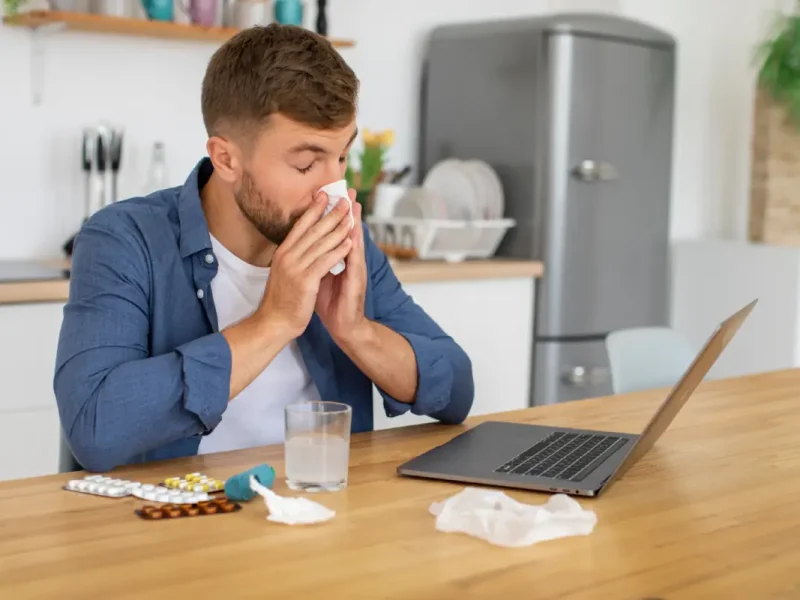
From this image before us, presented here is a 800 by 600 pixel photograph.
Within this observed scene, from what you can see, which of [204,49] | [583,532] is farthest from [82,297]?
[204,49]

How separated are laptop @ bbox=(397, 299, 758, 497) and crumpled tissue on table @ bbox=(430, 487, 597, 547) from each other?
120 millimetres

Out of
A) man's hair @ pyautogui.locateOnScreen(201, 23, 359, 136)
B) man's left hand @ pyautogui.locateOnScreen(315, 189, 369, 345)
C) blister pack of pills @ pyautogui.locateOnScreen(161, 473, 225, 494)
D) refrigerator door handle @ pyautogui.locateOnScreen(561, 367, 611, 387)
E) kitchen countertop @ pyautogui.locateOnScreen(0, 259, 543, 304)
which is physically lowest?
refrigerator door handle @ pyautogui.locateOnScreen(561, 367, 611, 387)

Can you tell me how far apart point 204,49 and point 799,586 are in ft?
9.65

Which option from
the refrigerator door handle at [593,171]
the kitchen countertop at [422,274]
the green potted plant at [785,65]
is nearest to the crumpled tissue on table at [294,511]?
the kitchen countertop at [422,274]

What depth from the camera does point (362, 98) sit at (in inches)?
161

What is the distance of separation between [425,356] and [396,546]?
2.24 feet

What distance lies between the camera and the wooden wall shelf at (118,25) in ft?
10.8

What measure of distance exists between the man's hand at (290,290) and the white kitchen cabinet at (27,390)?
1389mm

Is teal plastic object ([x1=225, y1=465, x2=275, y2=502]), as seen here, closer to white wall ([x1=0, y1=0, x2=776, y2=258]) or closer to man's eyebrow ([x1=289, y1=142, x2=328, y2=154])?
man's eyebrow ([x1=289, y1=142, x2=328, y2=154])

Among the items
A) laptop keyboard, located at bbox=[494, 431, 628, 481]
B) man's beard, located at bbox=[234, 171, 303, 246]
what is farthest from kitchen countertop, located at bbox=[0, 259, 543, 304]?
laptop keyboard, located at bbox=[494, 431, 628, 481]

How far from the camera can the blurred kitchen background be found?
3514 mm

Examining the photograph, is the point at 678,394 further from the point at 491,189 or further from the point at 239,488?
the point at 491,189

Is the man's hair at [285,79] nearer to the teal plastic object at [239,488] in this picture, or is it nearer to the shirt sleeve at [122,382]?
the shirt sleeve at [122,382]

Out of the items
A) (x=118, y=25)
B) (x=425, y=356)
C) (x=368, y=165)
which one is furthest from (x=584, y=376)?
(x=425, y=356)
